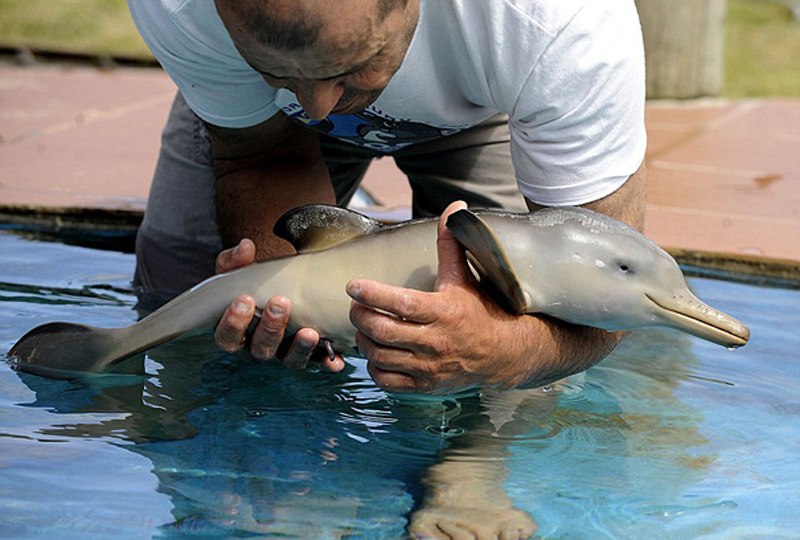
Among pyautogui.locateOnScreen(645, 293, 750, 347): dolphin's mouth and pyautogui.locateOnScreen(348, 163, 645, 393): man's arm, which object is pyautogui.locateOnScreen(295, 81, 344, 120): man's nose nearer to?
pyautogui.locateOnScreen(348, 163, 645, 393): man's arm

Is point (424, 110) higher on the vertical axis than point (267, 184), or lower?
higher

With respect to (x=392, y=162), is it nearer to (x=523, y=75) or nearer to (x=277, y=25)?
(x=523, y=75)

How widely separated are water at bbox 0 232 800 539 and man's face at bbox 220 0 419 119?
0.80 metres

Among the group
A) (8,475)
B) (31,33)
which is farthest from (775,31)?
(8,475)

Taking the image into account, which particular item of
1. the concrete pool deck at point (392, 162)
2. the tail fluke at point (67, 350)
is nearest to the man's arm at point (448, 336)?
the tail fluke at point (67, 350)

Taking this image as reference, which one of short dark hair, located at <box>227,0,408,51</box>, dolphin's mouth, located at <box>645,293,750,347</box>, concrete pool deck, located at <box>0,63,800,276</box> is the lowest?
concrete pool deck, located at <box>0,63,800,276</box>

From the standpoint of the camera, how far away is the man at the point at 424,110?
2674mm

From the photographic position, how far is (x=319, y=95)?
2777 millimetres

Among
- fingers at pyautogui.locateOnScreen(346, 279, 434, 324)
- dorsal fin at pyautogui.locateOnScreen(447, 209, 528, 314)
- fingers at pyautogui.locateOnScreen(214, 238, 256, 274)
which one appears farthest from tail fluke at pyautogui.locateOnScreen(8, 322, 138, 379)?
dorsal fin at pyautogui.locateOnScreen(447, 209, 528, 314)

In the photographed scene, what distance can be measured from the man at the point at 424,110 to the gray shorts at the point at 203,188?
270 mm

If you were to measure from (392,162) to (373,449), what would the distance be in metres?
2.90

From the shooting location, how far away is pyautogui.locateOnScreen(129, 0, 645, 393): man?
8.77 feet

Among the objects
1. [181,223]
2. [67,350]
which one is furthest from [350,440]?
[181,223]

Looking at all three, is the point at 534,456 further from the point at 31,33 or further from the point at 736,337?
the point at 31,33
